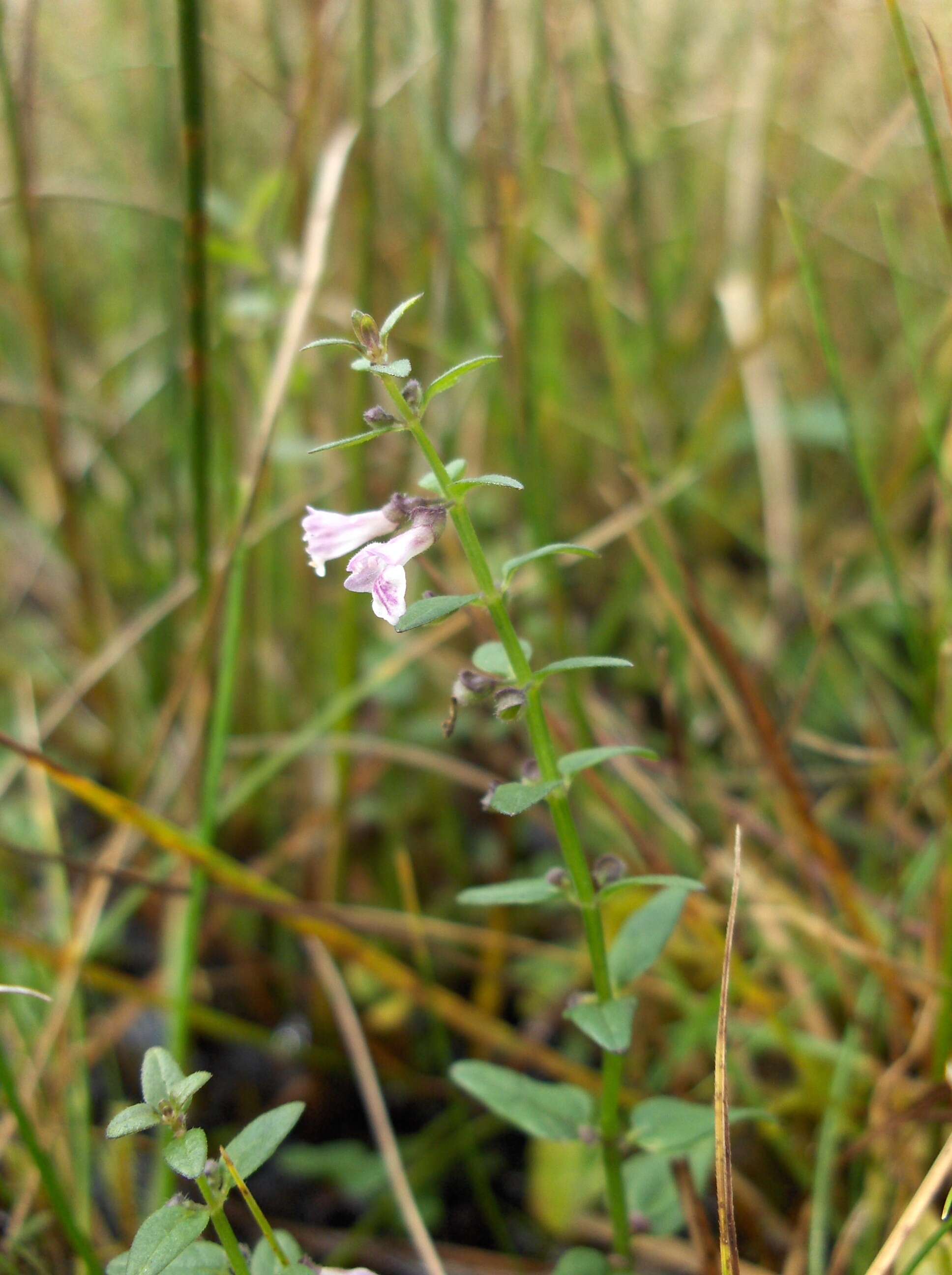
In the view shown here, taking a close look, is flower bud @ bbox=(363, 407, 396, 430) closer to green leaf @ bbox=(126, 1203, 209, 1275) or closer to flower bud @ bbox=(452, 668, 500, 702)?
flower bud @ bbox=(452, 668, 500, 702)

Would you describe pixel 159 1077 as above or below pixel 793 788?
above

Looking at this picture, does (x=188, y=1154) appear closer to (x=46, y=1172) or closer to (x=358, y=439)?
(x=46, y=1172)

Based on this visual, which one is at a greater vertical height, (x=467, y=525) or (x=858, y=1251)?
(x=467, y=525)

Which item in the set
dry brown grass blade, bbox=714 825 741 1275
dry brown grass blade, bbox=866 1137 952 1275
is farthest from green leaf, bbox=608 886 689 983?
dry brown grass blade, bbox=866 1137 952 1275

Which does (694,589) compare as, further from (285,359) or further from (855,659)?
(855,659)

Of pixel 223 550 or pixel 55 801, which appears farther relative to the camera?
pixel 55 801

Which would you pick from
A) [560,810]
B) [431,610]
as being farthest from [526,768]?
[431,610]

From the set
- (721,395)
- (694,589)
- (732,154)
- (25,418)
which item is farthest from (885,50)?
(25,418)
